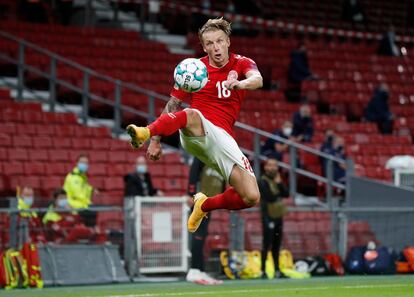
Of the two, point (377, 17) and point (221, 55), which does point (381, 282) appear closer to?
point (221, 55)

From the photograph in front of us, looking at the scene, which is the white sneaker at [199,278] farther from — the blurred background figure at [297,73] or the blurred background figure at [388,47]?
the blurred background figure at [388,47]

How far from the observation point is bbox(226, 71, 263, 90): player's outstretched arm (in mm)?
9562

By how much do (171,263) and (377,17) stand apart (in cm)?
1714

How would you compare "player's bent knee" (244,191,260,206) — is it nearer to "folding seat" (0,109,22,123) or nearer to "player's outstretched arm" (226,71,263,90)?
"player's outstretched arm" (226,71,263,90)

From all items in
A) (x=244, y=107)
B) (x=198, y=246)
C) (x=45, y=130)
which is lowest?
(x=198, y=246)

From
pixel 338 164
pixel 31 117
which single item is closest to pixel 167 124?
pixel 31 117

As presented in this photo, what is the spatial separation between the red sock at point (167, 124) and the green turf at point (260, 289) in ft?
9.82

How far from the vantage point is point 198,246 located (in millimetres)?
14695

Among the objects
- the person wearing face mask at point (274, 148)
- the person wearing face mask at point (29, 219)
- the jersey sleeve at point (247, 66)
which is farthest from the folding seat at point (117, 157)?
the jersey sleeve at point (247, 66)

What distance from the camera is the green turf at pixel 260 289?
40.7 ft

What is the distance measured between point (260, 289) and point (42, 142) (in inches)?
235

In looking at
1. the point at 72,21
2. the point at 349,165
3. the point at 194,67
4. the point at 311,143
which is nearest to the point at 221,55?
the point at 194,67

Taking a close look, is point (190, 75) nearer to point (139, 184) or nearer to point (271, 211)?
point (271, 211)

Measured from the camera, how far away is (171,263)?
15508 millimetres
